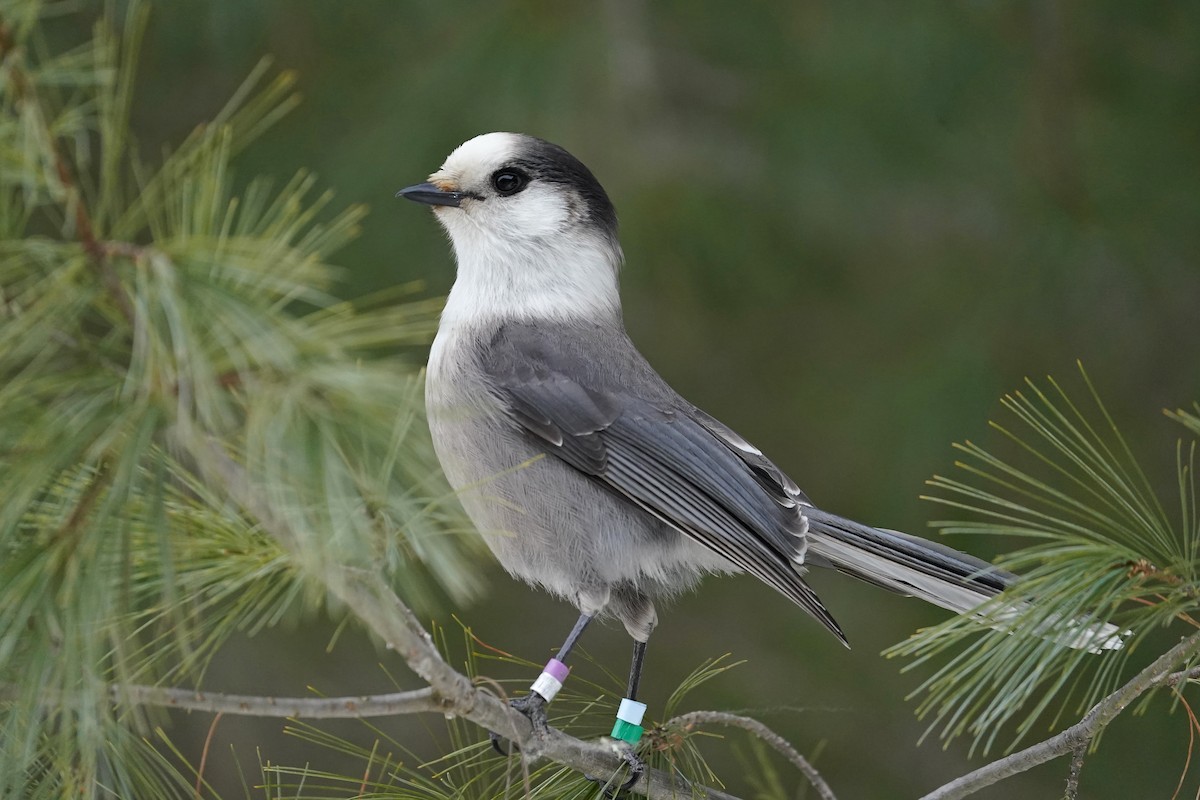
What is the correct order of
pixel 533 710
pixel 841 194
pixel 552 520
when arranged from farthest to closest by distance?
pixel 841 194
pixel 552 520
pixel 533 710

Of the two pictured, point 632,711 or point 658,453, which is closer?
point 632,711

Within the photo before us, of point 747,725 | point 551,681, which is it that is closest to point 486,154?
point 551,681

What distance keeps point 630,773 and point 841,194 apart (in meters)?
1.80

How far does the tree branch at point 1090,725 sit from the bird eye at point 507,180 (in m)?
1.13

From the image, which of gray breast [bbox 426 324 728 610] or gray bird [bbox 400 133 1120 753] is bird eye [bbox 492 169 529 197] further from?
gray breast [bbox 426 324 728 610]

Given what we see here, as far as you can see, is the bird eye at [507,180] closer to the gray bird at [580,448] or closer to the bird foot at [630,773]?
the gray bird at [580,448]

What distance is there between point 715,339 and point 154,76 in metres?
1.50

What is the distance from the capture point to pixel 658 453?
1.87m

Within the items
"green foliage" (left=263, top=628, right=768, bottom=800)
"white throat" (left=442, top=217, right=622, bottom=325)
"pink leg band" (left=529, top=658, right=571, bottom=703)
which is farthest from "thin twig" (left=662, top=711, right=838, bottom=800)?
"white throat" (left=442, top=217, right=622, bottom=325)

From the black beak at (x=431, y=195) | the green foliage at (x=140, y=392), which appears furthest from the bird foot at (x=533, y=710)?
the black beak at (x=431, y=195)

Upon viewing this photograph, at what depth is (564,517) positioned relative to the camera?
1814 millimetres

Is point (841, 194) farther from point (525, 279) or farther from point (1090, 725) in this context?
point (1090, 725)

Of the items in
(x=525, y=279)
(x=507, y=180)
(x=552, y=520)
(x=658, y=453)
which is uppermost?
(x=507, y=180)

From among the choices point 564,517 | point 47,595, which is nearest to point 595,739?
point 564,517
